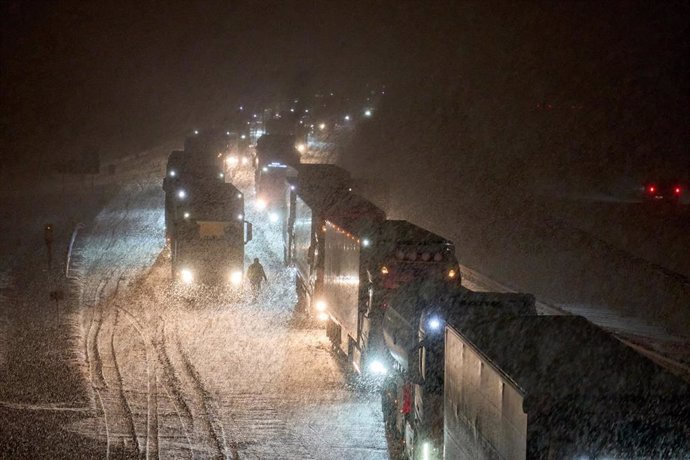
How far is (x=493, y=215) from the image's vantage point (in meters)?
45.1

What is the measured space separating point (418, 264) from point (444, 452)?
7.11 m

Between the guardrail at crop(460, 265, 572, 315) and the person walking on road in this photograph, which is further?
the person walking on road

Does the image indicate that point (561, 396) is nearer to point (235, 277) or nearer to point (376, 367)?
point (376, 367)

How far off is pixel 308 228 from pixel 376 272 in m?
8.51

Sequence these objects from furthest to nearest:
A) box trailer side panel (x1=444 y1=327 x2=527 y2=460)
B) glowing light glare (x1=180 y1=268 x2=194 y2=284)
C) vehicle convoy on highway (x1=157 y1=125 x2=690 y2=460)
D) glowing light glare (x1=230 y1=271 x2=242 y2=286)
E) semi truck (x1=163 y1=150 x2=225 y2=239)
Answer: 1. semi truck (x1=163 y1=150 x2=225 y2=239)
2. glowing light glare (x1=230 y1=271 x2=242 y2=286)
3. glowing light glare (x1=180 y1=268 x2=194 y2=284)
4. box trailer side panel (x1=444 y1=327 x2=527 y2=460)
5. vehicle convoy on highway (x1=157 y1=125 x2=690 y2=460)

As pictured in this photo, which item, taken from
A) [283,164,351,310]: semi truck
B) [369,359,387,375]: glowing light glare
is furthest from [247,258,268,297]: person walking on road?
[369,359,387,375]: glowing light glare

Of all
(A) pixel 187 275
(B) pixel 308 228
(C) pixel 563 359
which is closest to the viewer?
(C) pixel 563 359

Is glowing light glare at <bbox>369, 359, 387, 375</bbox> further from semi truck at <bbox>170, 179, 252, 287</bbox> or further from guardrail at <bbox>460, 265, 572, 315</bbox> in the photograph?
semi truck at <bbox>170, 179, 252, 287</bbox>

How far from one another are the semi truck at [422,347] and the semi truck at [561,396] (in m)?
0.85

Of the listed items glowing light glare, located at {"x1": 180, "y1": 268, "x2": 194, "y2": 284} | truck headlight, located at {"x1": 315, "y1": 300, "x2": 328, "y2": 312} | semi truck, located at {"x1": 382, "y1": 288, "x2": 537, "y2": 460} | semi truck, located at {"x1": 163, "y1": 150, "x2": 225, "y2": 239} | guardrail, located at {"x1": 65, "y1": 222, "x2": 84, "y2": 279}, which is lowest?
guardrail, located at {"x1": 65, "y1": 222, "x2": 84, "y2": 279}

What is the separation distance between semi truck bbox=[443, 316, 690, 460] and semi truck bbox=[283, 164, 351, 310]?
46.1 feet

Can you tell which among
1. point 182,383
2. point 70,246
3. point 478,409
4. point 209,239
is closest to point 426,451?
point 478,409

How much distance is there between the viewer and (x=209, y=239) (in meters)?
29.1

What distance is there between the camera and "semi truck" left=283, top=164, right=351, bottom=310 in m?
23.6
